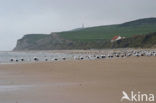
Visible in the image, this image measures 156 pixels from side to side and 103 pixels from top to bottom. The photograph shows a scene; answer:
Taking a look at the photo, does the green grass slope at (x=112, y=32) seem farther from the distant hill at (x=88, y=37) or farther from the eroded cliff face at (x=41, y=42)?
the eroded cliff face at (x=41, y=42)

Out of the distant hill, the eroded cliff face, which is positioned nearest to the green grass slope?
the distant hill

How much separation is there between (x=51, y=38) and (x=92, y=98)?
129m

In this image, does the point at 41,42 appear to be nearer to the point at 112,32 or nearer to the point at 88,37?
the point at 88,37

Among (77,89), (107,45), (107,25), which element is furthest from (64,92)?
(107,25)

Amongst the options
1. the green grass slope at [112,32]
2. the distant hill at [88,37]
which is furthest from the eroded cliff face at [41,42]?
the green grass slope at [112,32]

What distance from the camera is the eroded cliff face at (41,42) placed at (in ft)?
406

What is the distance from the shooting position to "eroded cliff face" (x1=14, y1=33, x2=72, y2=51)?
406ft

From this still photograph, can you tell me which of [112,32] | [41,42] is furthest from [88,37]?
[41,42]

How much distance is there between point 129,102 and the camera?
22.3ft

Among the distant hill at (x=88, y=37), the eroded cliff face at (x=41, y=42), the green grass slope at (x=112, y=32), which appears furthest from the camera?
the eroded cliff face at (x=41, y=42)

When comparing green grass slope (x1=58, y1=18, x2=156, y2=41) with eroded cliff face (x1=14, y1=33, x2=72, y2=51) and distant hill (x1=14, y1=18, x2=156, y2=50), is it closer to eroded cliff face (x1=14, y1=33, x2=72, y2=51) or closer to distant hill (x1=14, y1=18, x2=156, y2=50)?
distant hill (x1=14, y1=18, x2=156, y2=50)

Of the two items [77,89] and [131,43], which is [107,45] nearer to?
[131,43]

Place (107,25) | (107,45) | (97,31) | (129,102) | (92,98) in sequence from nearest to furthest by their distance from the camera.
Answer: (129,102), (92,98), (107,45), (97,31), (107,25)

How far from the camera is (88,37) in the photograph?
12094 centimetres
